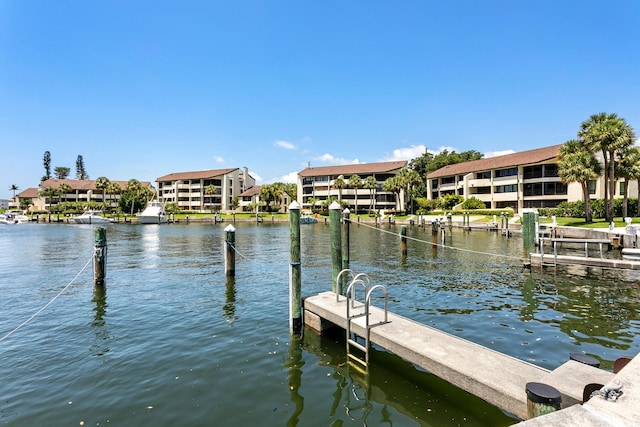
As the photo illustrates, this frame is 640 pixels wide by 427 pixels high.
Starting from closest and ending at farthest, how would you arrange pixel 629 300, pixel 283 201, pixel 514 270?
pixel 629 300
pixel 514 270
pixel 283 201

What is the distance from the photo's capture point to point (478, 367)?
6234mm

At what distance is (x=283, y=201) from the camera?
118312 millimetres

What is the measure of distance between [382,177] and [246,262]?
3277 inches

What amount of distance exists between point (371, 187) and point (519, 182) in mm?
35756

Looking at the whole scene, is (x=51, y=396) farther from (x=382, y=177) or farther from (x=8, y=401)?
(x=382, y=177)

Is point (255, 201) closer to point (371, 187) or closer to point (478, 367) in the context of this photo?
point (371, 187)

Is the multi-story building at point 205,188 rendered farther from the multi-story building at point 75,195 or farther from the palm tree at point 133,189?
the multi-story building at point 75,195

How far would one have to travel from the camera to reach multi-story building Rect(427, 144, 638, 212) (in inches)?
2478

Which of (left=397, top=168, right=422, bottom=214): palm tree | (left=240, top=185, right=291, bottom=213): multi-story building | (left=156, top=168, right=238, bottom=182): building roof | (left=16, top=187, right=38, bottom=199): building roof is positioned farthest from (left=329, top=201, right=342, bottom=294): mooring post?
(left=16, top=187, right=38, bottom=199): building roof

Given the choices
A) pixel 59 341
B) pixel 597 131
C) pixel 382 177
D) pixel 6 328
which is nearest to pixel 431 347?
pixel 59 341

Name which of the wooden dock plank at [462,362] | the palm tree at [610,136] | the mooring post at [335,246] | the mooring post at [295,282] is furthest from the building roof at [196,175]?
the wooden dock plank at [462,362]

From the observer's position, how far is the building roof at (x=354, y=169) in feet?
338

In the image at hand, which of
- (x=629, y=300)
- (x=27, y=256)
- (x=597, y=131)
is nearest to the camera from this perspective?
(x=629, y=300)

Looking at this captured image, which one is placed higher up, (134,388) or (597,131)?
(597,131)
